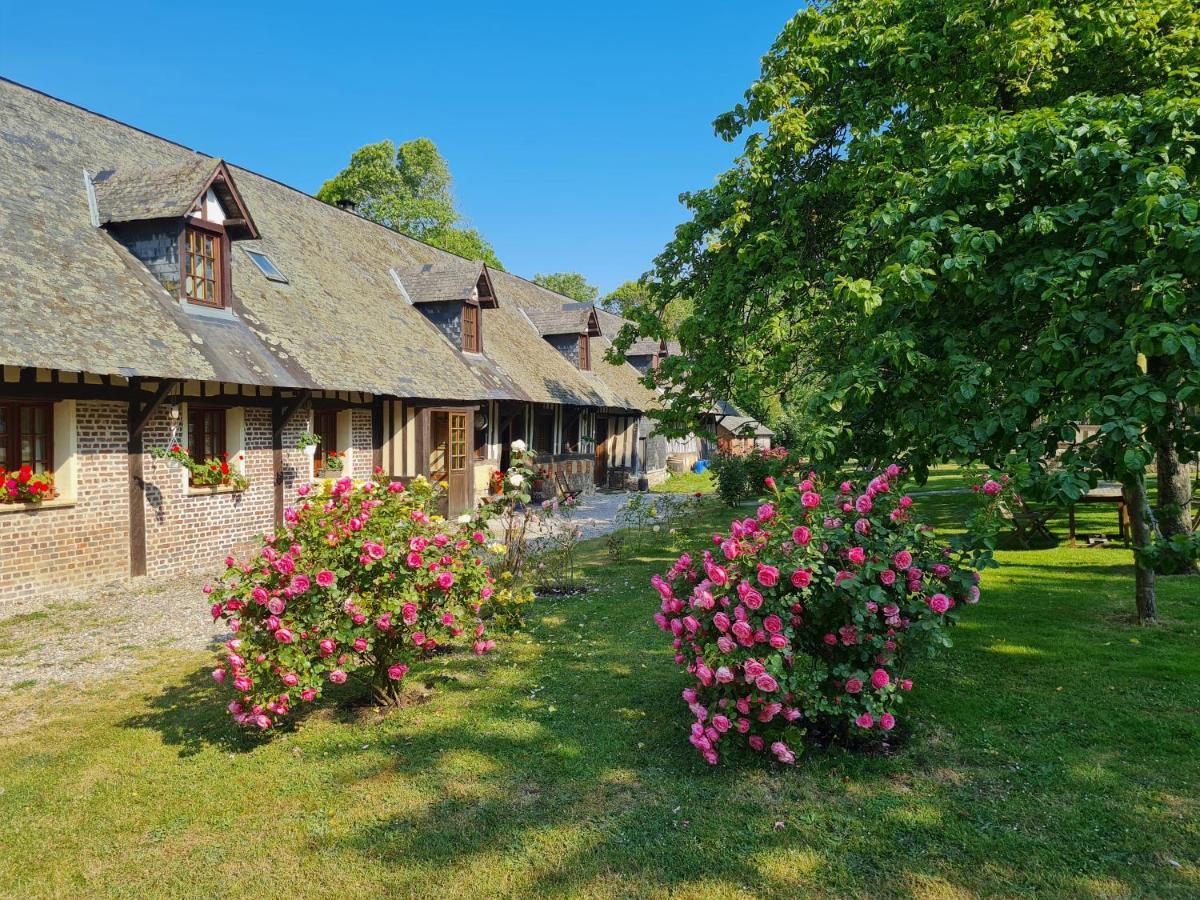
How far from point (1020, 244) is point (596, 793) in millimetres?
4690

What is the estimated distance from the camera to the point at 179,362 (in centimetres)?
984

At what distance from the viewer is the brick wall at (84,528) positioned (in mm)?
8766

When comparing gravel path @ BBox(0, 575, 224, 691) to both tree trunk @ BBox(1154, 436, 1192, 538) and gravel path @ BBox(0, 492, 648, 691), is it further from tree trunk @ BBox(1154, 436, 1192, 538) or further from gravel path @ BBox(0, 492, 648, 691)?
tree trunk @ BBox(1154, 436, 1192, 538)

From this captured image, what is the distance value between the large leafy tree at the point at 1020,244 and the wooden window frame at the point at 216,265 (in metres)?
8.37

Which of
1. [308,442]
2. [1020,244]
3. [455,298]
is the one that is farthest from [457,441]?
[1020,244]

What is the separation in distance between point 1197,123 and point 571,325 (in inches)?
796

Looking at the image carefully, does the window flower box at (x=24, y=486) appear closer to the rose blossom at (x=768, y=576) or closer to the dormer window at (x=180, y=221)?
the dormer window at (x=180, y=221)

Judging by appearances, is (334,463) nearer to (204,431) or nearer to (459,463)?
(204,431)

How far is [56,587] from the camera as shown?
915 centimetres

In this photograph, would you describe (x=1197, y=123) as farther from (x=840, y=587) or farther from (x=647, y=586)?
(x=647, y=586)

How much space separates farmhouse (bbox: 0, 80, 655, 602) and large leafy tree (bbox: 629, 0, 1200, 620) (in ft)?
25.9

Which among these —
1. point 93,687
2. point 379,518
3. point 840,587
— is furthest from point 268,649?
point 840,587

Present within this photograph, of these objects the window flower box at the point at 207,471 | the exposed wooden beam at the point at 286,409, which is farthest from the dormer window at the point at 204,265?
the window flower box at the point at 207,471

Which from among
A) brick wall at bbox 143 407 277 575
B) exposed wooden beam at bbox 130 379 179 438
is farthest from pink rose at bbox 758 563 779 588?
brick wall at bbox 143 407 277 575
